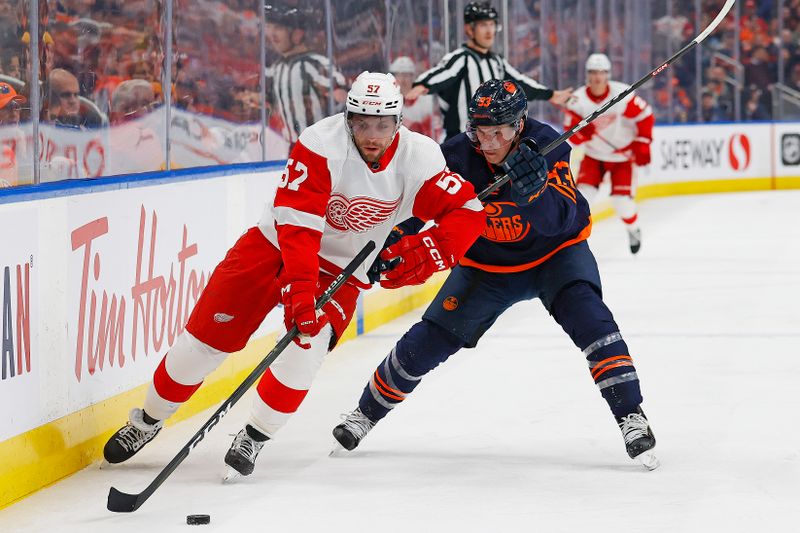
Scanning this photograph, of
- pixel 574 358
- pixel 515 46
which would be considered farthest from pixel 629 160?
pixel 574 358

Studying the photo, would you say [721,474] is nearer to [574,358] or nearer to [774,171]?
[574,358]

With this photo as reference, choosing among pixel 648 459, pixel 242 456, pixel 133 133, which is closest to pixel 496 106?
pixel 648 459

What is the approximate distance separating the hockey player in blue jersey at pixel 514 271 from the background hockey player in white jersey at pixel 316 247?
0.11 m

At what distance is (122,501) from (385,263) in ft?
3.06

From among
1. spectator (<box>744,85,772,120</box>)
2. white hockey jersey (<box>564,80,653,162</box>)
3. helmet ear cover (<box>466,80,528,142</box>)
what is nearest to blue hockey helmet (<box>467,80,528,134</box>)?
helmet ear cover (<box>466,80,528,142</box>)

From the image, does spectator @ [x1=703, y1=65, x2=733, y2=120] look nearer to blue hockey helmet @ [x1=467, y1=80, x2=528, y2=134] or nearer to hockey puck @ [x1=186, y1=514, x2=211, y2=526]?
blue hockey helmet @ [x1=467, y1=80, x2=528, y2=134]

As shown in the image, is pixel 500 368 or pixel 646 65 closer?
pixel 500 368

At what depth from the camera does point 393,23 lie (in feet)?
27.3

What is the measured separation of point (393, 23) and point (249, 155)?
2.29 meters

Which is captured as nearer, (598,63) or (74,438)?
(74,438)

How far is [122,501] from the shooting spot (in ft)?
11.7

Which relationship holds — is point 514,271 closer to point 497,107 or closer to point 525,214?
point 525,214

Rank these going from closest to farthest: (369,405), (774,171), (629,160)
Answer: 1. (369,405)
2. (629,160)
3. (774,171)

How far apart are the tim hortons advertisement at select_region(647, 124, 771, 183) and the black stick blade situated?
40.4 ft
